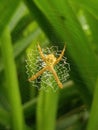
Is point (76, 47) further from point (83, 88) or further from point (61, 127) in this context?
point (61, 127)

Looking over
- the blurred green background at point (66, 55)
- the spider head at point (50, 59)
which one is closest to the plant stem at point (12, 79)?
the blurred green background at point (66, 55)

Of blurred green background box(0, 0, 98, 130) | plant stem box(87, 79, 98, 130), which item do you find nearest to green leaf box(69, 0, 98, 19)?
blurred green background box(0, 0, 98, 130)

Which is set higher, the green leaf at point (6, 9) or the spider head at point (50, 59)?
the green leaf at point (6, 9)

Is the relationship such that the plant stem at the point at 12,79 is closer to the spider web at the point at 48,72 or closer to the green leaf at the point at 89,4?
the spider web at the point at 48,72

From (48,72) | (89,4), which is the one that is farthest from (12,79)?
(89,4)

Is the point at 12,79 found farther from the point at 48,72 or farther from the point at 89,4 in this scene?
the point at 89,4

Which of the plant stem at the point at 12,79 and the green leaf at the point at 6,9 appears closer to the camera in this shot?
the green leaf at the point at 6,9

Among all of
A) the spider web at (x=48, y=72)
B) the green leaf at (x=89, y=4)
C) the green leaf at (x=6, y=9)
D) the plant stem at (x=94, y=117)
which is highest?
the green leaf at (x=6, y=9)
